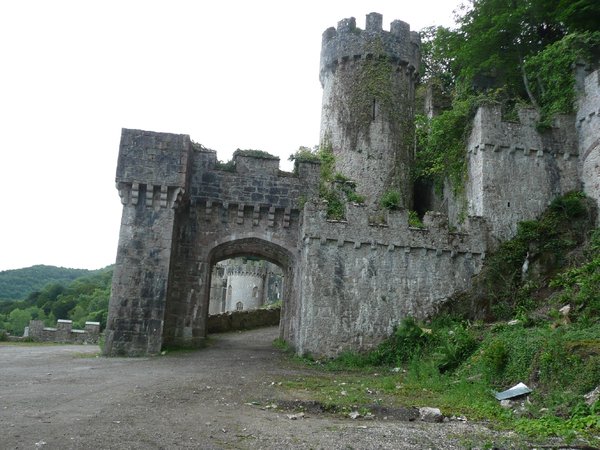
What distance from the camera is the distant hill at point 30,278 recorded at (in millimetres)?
78375

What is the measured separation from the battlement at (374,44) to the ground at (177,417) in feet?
58.5

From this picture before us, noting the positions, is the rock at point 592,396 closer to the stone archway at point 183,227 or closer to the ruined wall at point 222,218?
the stone archway at point 183,227

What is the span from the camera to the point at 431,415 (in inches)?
353

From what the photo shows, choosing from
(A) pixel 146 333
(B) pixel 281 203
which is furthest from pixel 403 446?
(B) pixel 281 203

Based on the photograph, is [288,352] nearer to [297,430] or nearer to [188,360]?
[188,360]

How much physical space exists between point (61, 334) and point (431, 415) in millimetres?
20999

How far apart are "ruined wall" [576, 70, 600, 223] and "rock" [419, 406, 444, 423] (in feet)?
42.3

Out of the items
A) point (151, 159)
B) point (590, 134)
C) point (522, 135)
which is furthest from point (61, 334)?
point (590, 134)

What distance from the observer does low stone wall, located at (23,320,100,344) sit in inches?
980

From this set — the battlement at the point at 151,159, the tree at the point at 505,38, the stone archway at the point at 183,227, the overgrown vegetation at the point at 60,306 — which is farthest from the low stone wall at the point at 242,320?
the overgrown vegetation at the point at 60,306

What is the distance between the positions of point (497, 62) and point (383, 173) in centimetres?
684

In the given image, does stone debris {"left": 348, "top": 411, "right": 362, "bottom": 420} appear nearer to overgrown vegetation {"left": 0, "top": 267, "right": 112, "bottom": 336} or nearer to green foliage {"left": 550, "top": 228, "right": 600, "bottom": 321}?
green foliage {"left": 550, "top": 228, "right": 600, "bottom": 321}

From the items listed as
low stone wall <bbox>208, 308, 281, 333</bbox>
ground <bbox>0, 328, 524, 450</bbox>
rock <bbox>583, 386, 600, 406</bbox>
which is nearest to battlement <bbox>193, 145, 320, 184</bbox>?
ground <bbox>0, 328, 524, 450</bbox>

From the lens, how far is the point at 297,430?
7.70 metres
